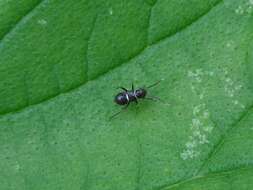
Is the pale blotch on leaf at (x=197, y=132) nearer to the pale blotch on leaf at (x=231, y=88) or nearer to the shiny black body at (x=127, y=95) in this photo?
the pale blotch on leaf at (x=231, y=88)

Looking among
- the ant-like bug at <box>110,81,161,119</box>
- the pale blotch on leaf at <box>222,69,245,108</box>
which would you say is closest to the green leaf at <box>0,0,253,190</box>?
the pale blotch on leaf at <box>222,69,245,108</box>

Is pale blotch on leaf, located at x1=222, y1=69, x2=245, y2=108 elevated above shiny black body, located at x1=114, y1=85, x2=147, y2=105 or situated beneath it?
situated beneath

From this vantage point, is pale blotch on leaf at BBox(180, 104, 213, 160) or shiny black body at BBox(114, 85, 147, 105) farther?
shiny black body at BBox(114, 85, 147, 105)

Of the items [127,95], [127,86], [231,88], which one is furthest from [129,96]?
[231,88]

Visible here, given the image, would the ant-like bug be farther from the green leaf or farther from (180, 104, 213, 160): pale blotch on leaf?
(180, 104, 213, 160): pale blotch on leaf

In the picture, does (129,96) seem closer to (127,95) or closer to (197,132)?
(127,95)

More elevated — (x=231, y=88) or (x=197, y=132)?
(x=231, y=88)

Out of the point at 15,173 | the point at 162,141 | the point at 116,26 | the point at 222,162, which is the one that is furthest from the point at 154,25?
the point at 15,173

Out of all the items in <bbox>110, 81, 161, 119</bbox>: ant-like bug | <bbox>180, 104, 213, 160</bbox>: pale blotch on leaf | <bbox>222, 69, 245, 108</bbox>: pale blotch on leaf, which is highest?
<bbox>110, 81, 161, 119</bbox>: ant-like bug

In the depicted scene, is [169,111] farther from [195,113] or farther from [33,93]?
[33,93]
